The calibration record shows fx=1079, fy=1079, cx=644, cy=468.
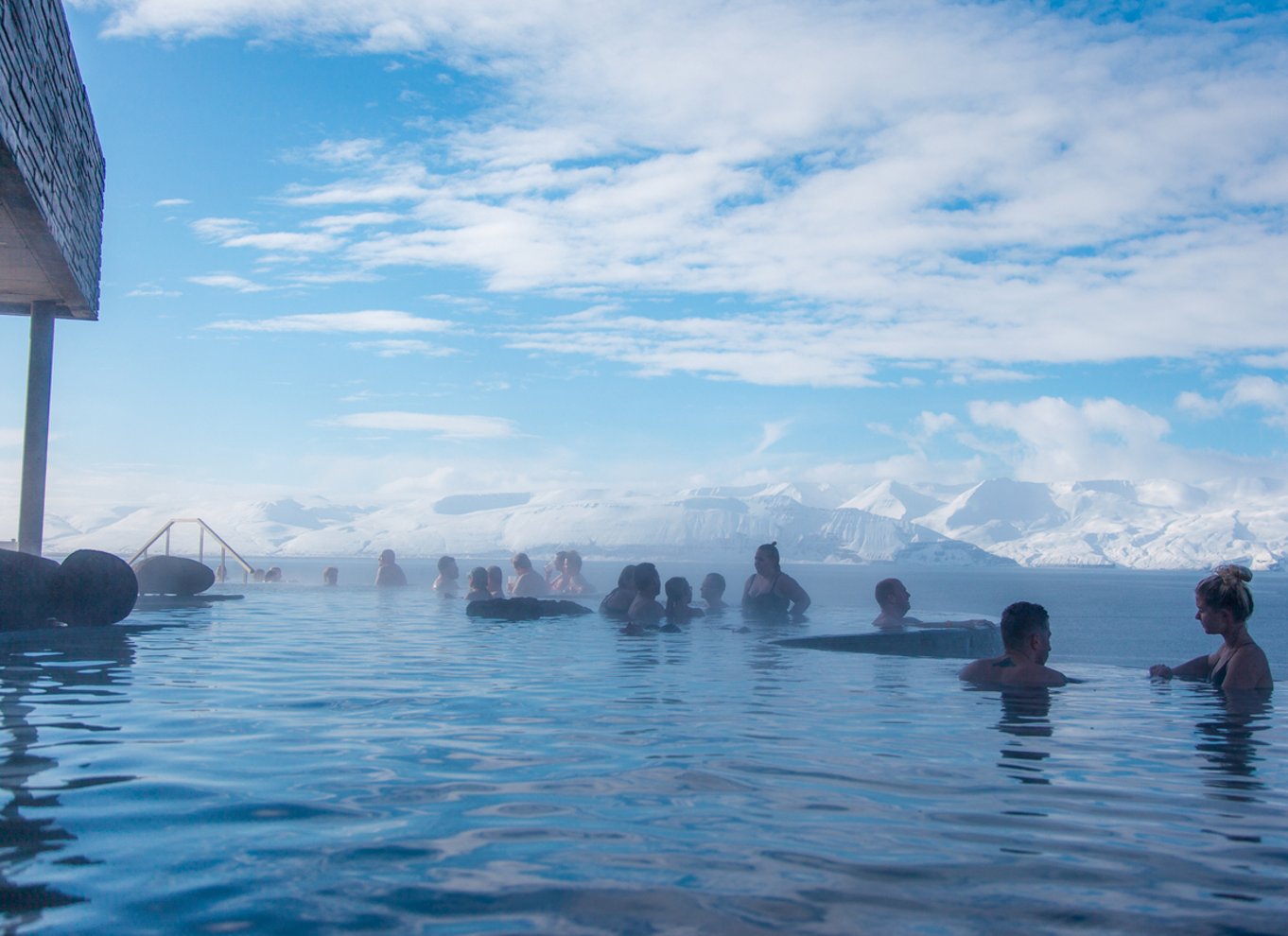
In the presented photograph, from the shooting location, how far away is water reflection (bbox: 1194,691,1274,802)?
586 centimetres

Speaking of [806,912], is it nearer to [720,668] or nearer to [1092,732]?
[1092,732]

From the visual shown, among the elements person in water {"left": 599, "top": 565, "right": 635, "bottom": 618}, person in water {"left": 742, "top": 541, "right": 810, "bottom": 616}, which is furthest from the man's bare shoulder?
person in water {"left": 599, "top": 565, "right": 635, "bottom": 618}

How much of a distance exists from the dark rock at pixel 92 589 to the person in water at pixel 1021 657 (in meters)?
11.1

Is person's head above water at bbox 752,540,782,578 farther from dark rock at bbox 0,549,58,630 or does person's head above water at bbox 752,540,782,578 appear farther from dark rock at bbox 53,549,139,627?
dark rock at bbox 0,549,58,630

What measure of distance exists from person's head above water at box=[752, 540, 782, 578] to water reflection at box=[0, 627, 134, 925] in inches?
382

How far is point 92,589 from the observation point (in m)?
14.4

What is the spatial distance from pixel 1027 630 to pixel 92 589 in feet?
38.5

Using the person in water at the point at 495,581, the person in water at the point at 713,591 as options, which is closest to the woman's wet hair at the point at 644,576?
the person in water at the point at 713,591

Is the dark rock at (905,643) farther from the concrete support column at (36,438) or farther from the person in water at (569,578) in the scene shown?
the person in water at (569,578)

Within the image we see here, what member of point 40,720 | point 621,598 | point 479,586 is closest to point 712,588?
point 621,598

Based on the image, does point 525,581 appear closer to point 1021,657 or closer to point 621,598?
point 621,598

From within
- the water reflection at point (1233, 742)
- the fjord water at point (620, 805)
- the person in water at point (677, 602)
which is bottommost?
the water reflection at point (1233, 742)

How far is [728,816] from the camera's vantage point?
15.5ft

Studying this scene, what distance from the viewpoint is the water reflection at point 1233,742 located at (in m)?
5.86
